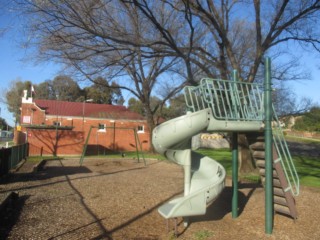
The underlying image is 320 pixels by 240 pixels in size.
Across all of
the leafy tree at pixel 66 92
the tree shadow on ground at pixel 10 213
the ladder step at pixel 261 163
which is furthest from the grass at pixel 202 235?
the leafy tree at pixel 66 92

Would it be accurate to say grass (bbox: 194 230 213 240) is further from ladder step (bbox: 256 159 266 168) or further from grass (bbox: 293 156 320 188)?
grass (bbox: 293 156 320 188)

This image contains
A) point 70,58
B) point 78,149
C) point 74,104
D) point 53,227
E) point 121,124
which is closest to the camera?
point 53,227

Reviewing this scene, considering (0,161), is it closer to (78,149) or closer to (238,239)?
(238,239)

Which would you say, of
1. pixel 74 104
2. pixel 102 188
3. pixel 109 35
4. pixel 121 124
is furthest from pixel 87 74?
pixel 74 104

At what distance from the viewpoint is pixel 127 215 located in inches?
288

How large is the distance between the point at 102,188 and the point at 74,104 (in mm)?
32028

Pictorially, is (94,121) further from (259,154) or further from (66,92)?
(259,154)

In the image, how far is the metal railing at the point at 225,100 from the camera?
20.0ft

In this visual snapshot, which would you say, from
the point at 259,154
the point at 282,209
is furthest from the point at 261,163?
the point at 282,209

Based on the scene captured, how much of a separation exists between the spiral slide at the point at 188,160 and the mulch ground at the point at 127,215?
21.0 inches

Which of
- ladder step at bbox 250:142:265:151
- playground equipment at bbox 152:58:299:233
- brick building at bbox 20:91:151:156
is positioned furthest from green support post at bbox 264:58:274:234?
brick building at bbox 20:91:151:156

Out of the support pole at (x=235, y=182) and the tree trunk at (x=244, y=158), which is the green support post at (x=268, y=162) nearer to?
the support pole at (x=235, y=182)

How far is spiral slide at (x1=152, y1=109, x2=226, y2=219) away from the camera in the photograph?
5652mm

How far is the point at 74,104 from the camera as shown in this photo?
41.3 m
